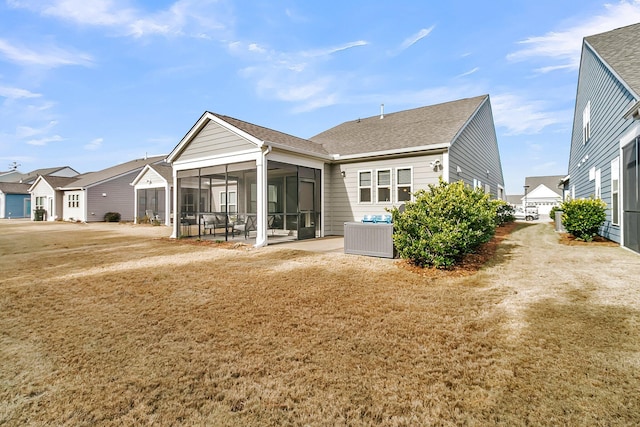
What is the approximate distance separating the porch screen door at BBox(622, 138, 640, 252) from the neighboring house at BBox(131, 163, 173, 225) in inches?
893

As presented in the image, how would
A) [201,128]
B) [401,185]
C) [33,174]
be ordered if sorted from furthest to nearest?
[33,174] < [201,128] < [401,185]

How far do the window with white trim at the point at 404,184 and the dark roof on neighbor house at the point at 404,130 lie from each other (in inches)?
35.7

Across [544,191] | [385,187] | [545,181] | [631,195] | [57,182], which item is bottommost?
[631,195]

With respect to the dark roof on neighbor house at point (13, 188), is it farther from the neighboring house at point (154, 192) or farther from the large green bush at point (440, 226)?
the large green bush at point (440, 226)

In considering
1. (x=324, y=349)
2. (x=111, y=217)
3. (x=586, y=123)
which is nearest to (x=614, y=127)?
(x=586, y=123)

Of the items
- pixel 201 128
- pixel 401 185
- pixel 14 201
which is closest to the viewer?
pixel 401 185

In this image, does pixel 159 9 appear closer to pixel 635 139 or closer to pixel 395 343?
pixel 395 343

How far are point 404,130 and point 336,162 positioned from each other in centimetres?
323

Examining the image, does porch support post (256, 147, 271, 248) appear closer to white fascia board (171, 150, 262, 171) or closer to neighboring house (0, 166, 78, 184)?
white fascia board (171, 150, 262, 171)

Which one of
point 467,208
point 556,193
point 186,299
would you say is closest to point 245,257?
point 186,299

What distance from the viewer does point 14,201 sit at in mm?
34969

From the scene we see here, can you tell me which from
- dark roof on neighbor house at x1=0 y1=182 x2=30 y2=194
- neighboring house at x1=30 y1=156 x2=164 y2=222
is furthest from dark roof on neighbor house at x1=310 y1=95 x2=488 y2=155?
dark roof on neighbor house at x1=0 y1=182 x2=30 y2=194

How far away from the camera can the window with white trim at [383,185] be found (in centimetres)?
1146

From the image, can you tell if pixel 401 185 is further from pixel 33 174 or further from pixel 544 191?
pixel 33 174
